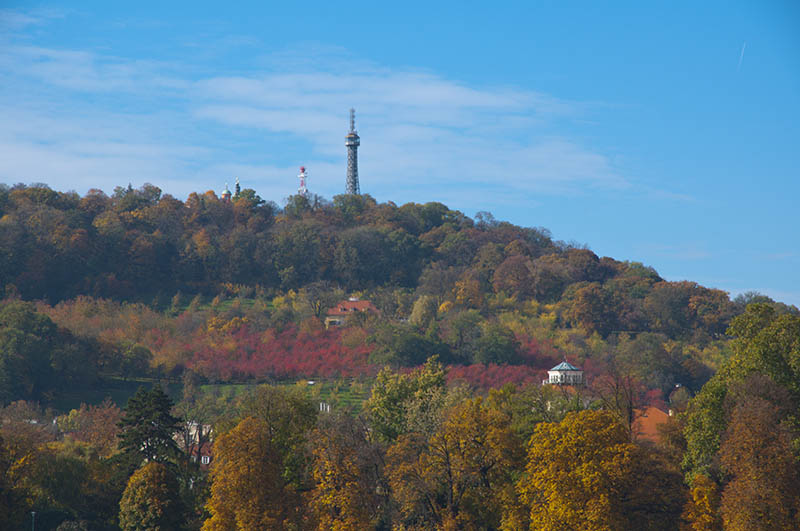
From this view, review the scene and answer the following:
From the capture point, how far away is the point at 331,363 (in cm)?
8475

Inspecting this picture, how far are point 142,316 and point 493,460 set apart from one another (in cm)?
5621

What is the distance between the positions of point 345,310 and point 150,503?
56871 mm

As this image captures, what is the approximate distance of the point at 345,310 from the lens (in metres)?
97.4

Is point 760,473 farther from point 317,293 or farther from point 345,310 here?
point 317,293

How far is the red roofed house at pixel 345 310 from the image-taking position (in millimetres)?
95688

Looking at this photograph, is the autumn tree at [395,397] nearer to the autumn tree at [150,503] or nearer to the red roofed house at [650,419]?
the red roofed house at [650,419]

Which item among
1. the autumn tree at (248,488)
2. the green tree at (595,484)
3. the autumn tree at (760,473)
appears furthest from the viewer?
the autumn tree at (248,488)

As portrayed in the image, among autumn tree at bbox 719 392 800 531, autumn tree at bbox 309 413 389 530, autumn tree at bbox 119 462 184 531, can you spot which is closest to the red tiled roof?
autumn tree at bbox 309 413 389 530

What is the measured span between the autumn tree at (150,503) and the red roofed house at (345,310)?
52.8 m

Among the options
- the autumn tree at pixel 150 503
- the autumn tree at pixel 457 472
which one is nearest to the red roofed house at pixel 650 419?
the autumn tree at pixel 457 472

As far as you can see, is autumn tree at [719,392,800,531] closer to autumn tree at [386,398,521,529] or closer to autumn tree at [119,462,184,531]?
autumn tree at [386,398,521,529]

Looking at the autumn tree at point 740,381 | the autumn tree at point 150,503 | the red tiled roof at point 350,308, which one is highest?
the red tiled roof at point 350,308

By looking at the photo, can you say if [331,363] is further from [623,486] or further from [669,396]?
[623,486]

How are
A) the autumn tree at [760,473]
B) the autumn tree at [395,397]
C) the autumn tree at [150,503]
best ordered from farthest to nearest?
the autumn tree at [395,397] < the autumn tree at [150,503] < the autumn tree at [760,473]
